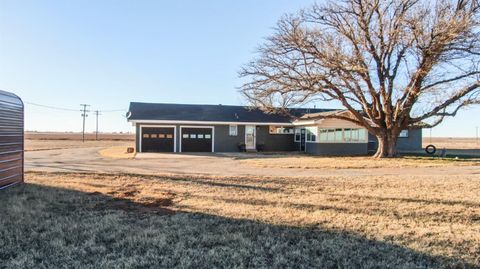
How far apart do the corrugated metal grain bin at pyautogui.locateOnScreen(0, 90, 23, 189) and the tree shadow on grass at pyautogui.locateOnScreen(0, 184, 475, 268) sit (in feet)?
10.9

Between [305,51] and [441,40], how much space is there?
250 inches

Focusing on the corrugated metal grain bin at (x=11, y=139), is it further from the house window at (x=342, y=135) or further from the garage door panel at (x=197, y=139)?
the house window at (x=342, y=135)

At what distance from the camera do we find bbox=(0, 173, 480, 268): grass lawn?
4.59 metres

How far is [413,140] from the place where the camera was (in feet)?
108

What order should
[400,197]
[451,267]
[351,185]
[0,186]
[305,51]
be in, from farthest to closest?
[305,51]
[351,185]
[0,186]
[400,197]
[451,267]

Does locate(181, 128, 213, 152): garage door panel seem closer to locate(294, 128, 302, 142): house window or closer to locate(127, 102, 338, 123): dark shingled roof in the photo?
locate(127, 102, 338, 123): dark shingled roof

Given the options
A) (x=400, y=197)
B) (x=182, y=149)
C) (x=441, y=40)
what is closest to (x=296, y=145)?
(x=182, y=149)

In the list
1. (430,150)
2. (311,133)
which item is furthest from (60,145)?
(430,150)

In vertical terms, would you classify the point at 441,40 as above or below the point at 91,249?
above

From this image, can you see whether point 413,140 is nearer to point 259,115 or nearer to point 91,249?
point 259,115

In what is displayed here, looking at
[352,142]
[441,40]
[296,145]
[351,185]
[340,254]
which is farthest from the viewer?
[296,145]

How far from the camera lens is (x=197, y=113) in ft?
94.9

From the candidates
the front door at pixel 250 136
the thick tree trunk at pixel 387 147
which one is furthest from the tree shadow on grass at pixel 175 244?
the front door at pixel 250 136

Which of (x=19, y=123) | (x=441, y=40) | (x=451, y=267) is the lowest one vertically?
(x=451, y=267)
